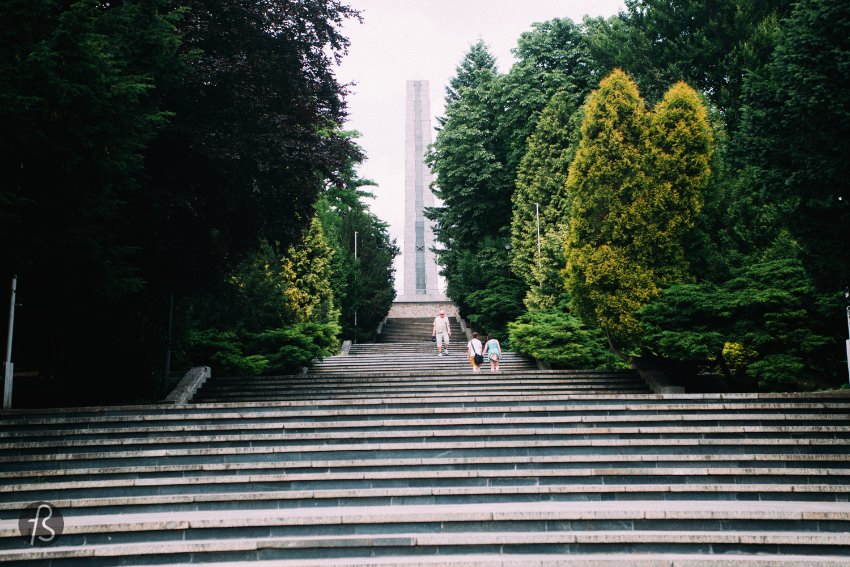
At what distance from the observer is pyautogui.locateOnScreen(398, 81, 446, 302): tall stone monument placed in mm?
49188

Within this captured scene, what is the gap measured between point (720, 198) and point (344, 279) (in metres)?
15.5

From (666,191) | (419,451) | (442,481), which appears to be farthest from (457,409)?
(666,191)

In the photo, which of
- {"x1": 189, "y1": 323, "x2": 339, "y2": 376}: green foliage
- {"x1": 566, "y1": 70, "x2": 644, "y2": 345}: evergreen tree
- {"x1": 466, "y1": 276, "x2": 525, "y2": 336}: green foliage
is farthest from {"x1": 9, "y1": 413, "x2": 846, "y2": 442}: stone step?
{"x1": 466, "y1": 276, "x2": 525, "y2": 336}: green foliage

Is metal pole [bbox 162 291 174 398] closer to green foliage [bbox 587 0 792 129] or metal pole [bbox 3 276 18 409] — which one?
metal pole [bbox 3 276 18 409]

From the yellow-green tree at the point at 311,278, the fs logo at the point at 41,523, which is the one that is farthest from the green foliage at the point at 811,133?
the yellow-green tree at the point at 311,278

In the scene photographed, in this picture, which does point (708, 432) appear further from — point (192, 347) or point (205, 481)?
point (192, 347)

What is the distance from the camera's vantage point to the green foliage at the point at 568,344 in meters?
15.9

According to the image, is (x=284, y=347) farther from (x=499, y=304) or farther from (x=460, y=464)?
(x=499, y=304)

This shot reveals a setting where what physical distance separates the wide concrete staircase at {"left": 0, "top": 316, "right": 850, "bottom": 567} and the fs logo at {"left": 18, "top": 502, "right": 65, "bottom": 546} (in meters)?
0.08

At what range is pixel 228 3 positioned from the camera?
13.2 m

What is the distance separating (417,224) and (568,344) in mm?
34228

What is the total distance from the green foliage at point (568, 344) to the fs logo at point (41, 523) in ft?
35.3

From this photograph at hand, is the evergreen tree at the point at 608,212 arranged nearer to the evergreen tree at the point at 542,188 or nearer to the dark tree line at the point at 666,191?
the dark tree line at the point at 666,191

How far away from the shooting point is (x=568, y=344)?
1603 centimetres
